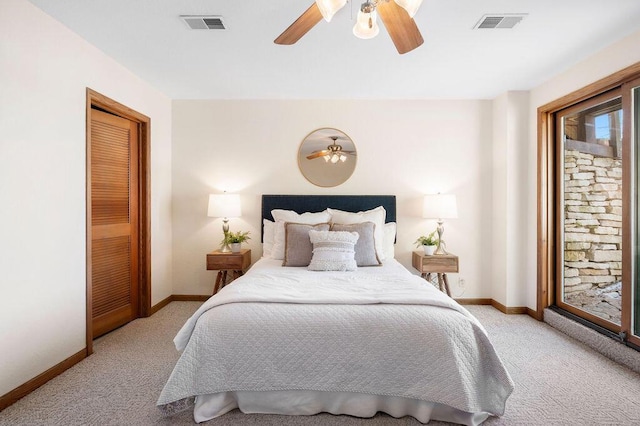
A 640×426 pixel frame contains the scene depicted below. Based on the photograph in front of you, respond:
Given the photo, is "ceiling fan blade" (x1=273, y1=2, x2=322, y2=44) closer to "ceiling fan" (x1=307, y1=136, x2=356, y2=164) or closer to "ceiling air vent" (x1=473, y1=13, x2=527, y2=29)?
"ceiling air vent" (x1=473, y1=13, x2=527, y2=29)

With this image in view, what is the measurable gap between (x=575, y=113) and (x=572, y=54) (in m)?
0.66

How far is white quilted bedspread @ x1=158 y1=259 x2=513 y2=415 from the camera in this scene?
185 centimetres

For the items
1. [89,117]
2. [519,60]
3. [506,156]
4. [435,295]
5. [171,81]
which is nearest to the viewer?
[435,295]

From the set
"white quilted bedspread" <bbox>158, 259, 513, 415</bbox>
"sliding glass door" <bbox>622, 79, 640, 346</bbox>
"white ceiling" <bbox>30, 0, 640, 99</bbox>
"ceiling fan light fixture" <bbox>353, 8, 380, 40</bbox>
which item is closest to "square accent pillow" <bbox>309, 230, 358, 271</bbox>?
"white quilted bedspread" <bbox>158, 259, 513, 415</bbox>

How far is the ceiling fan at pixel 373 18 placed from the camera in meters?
1.56

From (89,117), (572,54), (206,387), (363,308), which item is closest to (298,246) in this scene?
(363,308)

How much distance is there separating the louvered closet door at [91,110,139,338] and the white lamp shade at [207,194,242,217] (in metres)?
0.79

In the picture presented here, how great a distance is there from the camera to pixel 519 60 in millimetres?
3031

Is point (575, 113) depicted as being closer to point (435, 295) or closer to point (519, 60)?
point (519, 60)

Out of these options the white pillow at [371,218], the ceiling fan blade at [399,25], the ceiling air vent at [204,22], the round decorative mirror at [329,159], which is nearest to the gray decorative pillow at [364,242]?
the white pillow at [371,218]

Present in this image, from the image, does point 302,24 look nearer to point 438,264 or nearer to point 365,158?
point 365,158

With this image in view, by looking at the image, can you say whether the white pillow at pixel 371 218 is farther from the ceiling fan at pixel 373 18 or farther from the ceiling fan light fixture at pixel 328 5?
the ceiling fan light fixture at pixel 328 5

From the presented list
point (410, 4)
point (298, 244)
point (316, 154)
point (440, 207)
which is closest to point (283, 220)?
point (298, 244)

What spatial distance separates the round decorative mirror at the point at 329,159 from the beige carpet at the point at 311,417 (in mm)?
2357
